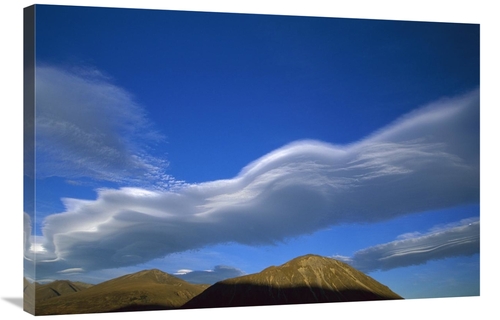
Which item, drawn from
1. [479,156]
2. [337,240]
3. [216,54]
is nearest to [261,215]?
[337,240]

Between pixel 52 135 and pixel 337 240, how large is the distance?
3804 millimetres

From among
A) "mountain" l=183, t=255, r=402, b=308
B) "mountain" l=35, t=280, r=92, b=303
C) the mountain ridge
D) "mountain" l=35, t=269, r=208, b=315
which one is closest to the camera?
"mountain" l=35, t=280, r=92, b=303

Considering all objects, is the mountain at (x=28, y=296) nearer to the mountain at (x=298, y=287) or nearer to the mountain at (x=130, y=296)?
the mountain at (x=130, y=296)

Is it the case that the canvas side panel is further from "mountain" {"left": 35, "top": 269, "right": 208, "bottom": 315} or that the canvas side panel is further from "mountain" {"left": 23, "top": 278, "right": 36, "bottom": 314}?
"mountain" {"left": 35, "top": 269, "right": 208, "bottom": 315}

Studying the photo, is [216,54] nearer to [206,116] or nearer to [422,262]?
[206,116]

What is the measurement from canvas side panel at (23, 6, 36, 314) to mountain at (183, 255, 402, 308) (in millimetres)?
1894

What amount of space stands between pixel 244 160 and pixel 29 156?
261 cm

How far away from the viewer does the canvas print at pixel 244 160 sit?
38.0 ft

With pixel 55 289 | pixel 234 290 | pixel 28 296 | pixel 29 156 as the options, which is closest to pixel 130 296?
pixel 55 289

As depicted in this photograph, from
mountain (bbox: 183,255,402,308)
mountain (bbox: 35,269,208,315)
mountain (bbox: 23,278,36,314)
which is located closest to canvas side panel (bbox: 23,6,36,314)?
mountain (bbox: 23,278,36,314)

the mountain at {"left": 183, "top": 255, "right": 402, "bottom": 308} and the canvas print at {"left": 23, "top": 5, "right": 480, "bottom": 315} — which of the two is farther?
the mountain at {"left": 183, "top": 255, "right": 402, "bottom": 308}

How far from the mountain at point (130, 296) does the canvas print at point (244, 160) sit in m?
0.02

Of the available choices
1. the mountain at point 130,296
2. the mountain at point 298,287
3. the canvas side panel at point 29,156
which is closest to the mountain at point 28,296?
the canvas side panel at point 29,156

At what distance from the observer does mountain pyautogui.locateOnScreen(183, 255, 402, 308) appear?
40.3 feet
